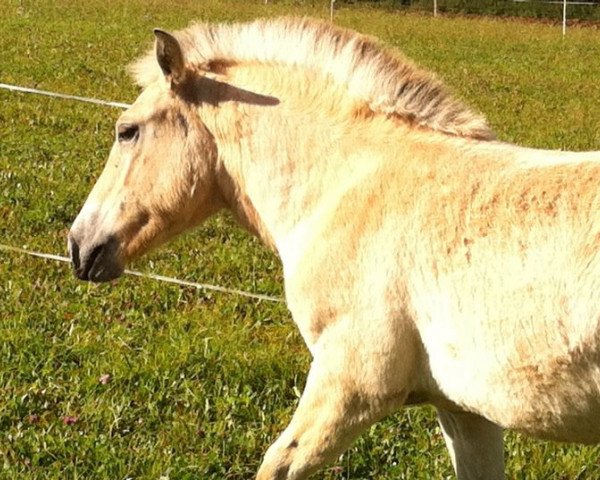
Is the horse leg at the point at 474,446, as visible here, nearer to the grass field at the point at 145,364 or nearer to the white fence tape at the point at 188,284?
the grass field at the point at 145,364

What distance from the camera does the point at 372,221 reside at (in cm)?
390

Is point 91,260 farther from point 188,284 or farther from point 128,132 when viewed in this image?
point 188,284

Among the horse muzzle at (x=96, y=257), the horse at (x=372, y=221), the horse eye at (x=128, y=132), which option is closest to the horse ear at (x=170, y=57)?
the horse at (x=372, y=221)

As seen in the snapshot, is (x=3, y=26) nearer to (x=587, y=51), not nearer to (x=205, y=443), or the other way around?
(x=587, y=51)

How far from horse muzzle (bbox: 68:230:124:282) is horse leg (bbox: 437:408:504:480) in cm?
156

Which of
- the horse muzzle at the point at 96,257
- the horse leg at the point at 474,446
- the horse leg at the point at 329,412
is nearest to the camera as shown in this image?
the horse leg at the point at 329,412

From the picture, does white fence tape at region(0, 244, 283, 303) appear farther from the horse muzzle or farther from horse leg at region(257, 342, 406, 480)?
horse leg at region(257, 342, 406, 480)

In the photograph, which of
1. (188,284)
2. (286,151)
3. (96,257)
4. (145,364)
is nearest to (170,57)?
(286,151)

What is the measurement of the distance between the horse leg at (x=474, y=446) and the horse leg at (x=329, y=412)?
0.59 meters

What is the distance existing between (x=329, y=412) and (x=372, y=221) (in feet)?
2.41

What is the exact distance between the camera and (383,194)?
3.95 m

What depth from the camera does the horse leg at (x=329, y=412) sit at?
12.4 ft

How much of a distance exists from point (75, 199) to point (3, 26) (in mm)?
13692

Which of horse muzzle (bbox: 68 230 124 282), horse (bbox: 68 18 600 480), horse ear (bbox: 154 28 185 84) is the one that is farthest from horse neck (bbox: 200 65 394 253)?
horse muzzle (bbox: 68 230 124 282)
